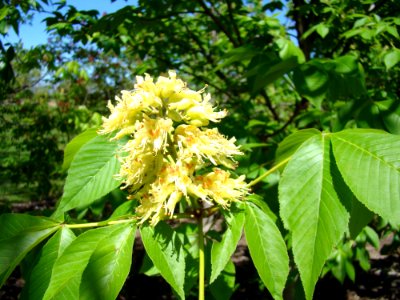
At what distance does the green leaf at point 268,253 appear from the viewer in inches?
43.9

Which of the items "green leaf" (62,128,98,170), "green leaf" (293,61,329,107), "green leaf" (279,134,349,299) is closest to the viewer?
"green leaf" (279,134,349,299)

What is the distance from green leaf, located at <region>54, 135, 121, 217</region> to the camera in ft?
4.31

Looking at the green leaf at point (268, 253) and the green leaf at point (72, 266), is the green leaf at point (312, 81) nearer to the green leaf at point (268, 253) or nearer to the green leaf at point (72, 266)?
the green leaf at point (268, 253)

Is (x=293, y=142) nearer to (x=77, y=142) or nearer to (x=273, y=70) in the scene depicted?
(x=273, y=70)

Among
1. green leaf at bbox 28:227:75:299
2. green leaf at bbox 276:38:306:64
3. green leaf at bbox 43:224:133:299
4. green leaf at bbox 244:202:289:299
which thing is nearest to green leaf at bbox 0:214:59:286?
green leaf at bbox 28:227:75:299

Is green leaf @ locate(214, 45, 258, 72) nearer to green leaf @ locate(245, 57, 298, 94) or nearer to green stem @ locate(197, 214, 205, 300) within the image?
green leaf @ locate(245, 57, 298, 94)

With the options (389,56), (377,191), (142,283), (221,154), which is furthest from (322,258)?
(142,283)

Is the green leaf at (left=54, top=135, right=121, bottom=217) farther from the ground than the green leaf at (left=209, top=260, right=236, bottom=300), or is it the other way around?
the green leaf at (left=54, top=135, right=121, bottom=217)

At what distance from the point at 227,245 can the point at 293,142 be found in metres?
0.45

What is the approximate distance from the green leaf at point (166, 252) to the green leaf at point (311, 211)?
1.17ft

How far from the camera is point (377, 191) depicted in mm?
1045

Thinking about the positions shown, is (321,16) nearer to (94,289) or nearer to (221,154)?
(221,154)

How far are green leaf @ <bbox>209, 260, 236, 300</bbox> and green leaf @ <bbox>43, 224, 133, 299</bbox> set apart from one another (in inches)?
26.8

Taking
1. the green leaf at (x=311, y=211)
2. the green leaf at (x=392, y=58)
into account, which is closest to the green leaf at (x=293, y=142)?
the green leaf at (x=311, y=211)
